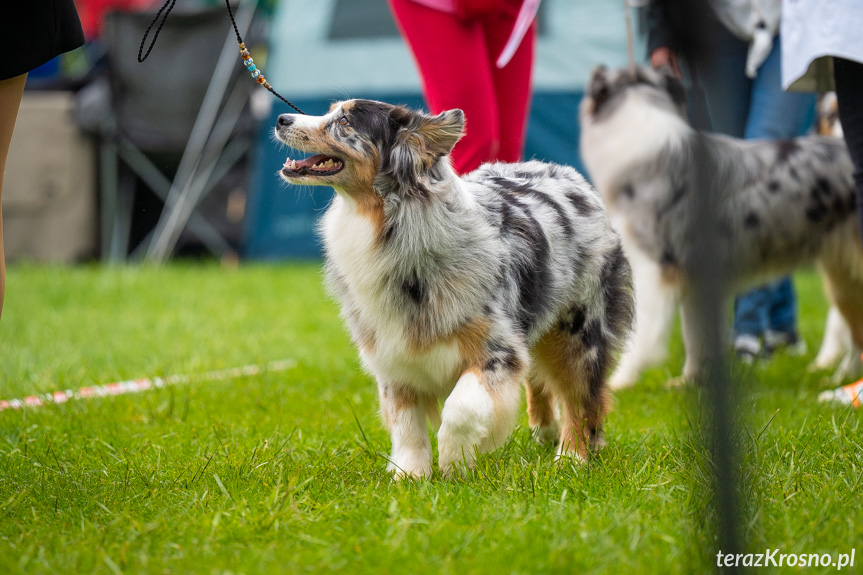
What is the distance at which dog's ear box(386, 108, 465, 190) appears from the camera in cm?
277

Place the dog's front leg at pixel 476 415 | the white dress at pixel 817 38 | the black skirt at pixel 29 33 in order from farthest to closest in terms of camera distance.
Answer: the white dress at pixel 817 38 < the dog's front leg at pixel 476 415 < the black skirt at pixel 29 33

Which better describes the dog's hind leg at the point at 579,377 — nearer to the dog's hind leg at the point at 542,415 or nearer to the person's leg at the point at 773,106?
the dog's hind leg at the point at 542,415

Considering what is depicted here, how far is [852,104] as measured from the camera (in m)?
3.40

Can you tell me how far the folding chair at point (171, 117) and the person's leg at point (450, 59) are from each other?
5.88 metres

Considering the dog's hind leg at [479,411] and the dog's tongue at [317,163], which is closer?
the dog's hind leg at [479,411]

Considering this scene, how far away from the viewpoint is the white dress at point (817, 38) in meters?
3.28

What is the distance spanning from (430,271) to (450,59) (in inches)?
42.8

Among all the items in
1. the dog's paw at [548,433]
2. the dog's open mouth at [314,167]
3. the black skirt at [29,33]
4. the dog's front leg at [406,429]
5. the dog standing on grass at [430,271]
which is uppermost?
the black skirt at [29,33]

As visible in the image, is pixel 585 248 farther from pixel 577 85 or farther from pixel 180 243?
pixel 180 243

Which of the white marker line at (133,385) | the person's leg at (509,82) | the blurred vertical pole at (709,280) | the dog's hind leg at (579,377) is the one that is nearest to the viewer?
the blurred vertical pole at (709,280)

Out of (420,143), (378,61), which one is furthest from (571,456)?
(378,61)

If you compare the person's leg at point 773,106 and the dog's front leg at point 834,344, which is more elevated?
the person's leg at point 773,106

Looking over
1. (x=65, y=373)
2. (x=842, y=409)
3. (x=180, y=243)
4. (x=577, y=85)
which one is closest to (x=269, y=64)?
(x=180, y=243)

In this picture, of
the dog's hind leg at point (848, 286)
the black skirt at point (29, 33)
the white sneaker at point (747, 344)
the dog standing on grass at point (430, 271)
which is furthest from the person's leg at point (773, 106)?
the black skirt at point (29, 33)
